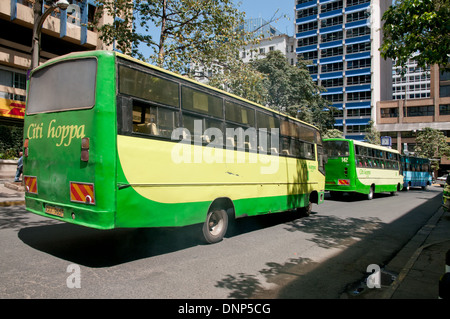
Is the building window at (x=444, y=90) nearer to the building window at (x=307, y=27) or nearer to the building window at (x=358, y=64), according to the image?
the building window at (x=358, y=64)

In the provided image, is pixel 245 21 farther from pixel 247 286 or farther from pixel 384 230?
pixel 247 286

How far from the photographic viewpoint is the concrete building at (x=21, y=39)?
74.4 ft

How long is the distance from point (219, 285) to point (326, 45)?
2835 inches

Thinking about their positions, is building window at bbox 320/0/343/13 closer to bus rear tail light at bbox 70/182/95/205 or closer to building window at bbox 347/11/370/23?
building window at bbox 347/11/370/23

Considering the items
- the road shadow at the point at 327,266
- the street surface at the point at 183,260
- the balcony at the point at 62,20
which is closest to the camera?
the street surface at the point at 183,260

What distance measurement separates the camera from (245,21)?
16.9 meters

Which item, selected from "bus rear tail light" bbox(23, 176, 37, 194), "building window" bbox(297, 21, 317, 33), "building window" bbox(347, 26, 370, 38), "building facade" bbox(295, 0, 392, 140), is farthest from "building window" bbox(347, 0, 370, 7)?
"bus rear tail light" bbox(23, 176, 37, 194)

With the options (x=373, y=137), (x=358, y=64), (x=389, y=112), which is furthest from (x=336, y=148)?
(x=389, y=112)

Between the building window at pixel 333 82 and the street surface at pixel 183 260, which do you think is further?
the building window at pixel 333 82

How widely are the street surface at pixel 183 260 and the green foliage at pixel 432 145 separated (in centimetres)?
5322

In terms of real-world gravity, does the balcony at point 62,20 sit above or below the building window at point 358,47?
below

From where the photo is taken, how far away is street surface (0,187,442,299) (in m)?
4.15

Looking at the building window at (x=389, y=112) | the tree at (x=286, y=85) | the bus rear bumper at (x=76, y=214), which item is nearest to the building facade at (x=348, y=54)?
the building window at (x=389, y=112)

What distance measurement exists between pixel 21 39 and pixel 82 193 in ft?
82.8
